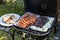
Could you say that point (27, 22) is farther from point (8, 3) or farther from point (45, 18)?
point (8, 3)

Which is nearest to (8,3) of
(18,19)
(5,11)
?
(5,11)

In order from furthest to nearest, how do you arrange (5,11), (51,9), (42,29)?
(5,11) < (51,9) < (42,29)

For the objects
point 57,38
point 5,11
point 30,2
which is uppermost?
point 30,2

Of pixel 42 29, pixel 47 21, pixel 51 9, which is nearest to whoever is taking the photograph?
pixel 42 29

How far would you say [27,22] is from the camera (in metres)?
2.23

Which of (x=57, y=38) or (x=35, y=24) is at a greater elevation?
(x=35, y=24)

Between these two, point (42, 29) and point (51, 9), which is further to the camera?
point (51, 9)

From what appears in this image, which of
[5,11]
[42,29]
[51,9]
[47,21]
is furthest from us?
[5,11]

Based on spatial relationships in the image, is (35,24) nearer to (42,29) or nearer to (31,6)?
(42,29)

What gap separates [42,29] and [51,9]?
0.53m

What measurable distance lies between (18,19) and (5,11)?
0.96 meters

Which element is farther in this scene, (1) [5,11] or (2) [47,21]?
(1) [5,11]

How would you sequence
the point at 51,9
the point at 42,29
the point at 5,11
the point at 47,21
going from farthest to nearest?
the point at 5,11, the point at 51,9, the point at 47,21, the point at 42,29

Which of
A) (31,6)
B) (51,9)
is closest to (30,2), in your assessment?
(31,6)
